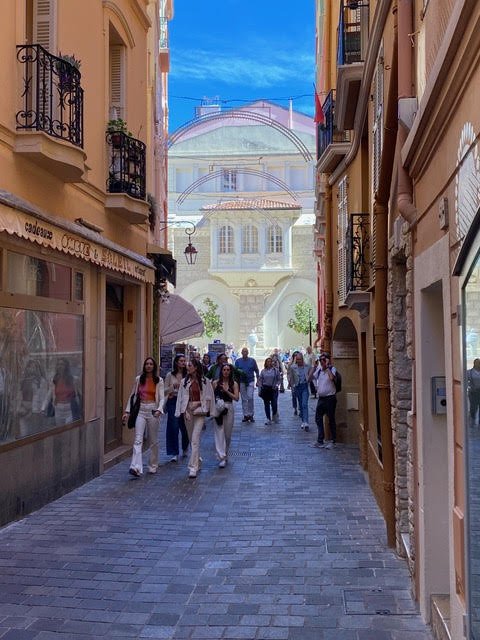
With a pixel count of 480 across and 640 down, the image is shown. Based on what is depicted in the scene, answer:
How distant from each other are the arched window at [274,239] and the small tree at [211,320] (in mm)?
6238

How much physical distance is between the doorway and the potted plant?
99.9 inches

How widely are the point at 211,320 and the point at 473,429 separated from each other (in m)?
52.9

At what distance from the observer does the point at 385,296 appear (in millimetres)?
7426

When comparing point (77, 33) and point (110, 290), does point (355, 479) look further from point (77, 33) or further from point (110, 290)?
point (77, 33)

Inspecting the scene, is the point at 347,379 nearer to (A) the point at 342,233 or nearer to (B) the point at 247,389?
(A) the point at 342,233

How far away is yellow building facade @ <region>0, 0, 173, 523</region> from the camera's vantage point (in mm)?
8188

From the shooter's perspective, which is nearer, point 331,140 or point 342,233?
point 342,233

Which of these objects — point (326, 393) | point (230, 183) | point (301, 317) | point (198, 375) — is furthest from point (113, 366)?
point (230, 183)

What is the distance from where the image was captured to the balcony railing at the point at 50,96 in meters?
8.30

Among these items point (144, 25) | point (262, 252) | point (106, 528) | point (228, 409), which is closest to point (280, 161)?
point (262, 252)

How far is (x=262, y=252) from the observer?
5550 centimetres

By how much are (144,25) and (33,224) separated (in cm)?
769

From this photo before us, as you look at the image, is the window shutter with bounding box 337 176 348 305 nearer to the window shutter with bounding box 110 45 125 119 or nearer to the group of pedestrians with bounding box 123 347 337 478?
the group of pedestrians with bounding box 123 347 337 478

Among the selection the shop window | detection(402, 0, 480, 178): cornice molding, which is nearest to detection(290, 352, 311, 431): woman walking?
the shop window
